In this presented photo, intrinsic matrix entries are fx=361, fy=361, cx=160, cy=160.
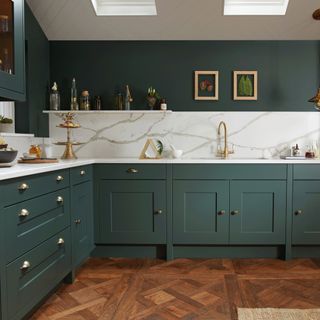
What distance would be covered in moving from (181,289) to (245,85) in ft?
6.79

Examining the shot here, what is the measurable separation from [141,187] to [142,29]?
60.4 inches

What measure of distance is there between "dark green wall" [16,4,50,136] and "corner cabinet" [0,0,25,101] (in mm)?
877

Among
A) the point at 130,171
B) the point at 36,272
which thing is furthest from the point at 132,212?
the point at 36,272

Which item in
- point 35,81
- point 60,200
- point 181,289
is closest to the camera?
point 60,200

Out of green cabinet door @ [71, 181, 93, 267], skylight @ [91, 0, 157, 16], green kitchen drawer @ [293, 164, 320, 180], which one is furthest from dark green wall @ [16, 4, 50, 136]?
green kitchen drawer @ [293, 164, 320, 180]

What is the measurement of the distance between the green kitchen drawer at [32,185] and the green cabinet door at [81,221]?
0.84ft

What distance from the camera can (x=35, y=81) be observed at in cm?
333

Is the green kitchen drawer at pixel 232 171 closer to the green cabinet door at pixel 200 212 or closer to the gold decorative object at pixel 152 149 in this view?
the green cabinet door at pixel 200 212

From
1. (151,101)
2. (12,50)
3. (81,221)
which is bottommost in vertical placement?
(81,221)

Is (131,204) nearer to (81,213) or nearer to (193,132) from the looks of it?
(81,213)

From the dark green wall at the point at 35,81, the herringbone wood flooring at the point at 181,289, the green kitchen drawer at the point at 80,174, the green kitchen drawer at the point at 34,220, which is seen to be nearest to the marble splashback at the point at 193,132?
the dark green wall at the point at 35,81

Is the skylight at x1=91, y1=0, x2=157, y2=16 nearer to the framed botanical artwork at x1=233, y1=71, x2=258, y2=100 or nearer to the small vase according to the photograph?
the small vase

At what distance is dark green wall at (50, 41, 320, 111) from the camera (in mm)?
3562

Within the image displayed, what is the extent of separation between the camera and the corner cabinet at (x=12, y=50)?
2.15 meters
